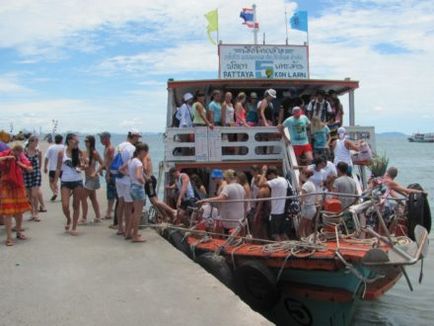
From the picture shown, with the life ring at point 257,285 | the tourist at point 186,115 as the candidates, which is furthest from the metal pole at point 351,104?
the life ring at point 257,285

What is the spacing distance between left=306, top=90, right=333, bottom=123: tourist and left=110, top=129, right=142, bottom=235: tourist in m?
3.96

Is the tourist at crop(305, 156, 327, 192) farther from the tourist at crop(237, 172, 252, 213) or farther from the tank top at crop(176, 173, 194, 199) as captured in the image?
the tank top at crop(176, 173, 194, 199)

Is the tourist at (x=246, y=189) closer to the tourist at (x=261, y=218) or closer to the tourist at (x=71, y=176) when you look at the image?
the tourist at (x=261, y=218)

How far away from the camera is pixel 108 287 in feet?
21.4

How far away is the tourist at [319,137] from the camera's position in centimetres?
1076

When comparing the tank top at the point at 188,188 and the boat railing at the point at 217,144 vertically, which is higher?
the boat railing at the point at 217,144

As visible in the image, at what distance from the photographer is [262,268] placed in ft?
24.2

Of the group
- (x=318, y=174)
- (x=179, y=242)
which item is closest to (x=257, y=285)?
(x=179, y=242)

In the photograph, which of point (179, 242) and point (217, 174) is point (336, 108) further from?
point (179, 242)

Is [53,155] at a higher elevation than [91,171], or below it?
higher

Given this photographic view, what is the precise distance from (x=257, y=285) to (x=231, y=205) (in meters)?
1.77

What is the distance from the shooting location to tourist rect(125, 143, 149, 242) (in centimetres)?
871

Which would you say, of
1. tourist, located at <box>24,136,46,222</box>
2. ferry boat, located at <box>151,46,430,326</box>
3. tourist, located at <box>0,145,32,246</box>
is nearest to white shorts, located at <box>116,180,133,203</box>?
ferry boat, located at <box>151,46,430,326</box>

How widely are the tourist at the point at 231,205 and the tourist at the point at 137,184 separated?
116 cm
